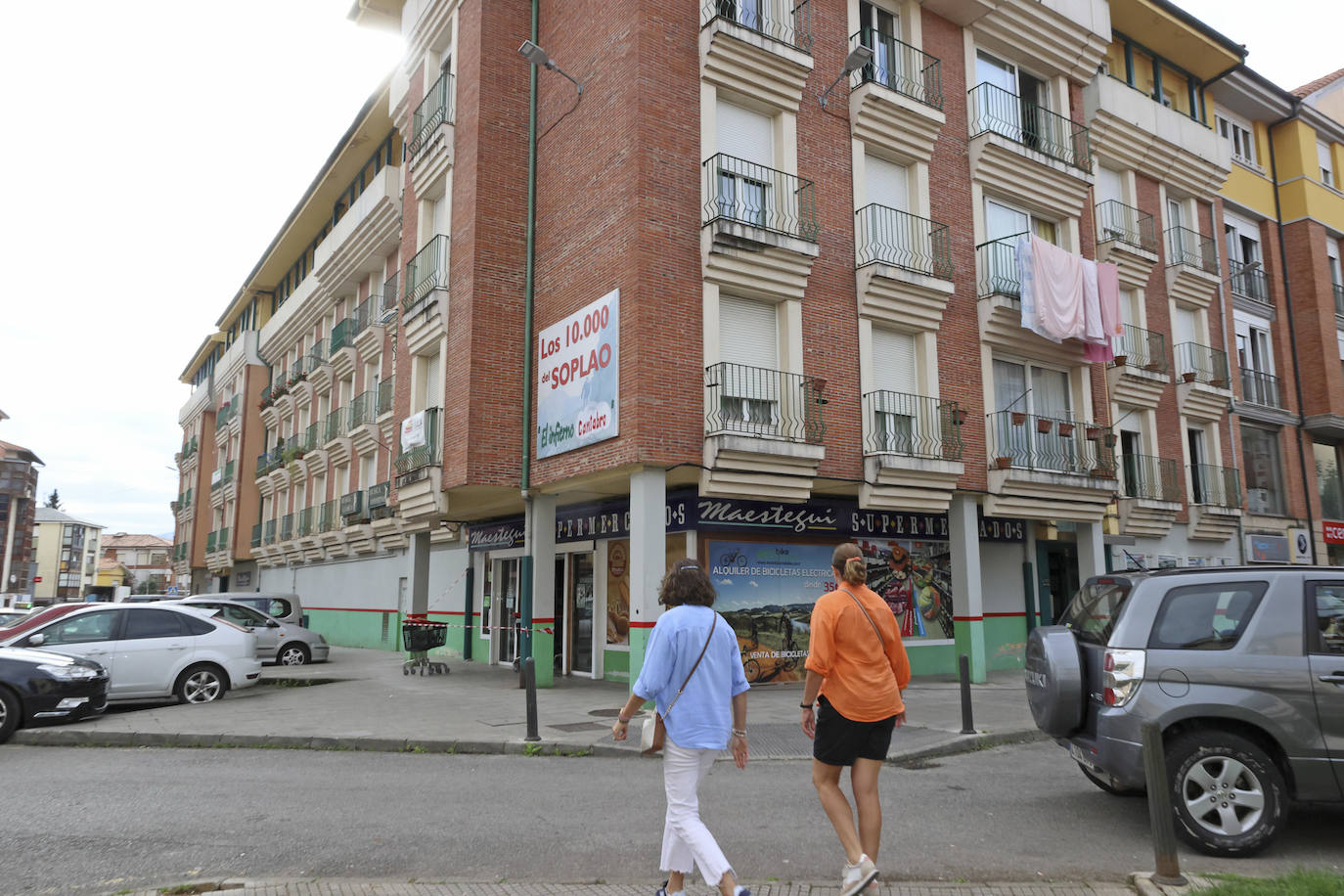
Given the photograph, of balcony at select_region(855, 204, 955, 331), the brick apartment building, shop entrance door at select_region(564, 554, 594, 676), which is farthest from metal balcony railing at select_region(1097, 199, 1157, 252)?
shop entrance door at select_region(564, 554, 594, 676)

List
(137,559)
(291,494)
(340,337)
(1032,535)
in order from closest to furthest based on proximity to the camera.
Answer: (1032,535)
(340,337)
(291,494)
(137,559)

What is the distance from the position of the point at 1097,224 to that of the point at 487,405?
1525cm

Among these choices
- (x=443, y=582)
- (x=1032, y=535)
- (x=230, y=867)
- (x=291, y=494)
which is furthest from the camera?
(x=291, y=494)

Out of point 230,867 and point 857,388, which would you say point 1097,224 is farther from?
point 230,867

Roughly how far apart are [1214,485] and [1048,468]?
8528 mm

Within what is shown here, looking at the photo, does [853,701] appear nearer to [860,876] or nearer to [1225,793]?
[860,876]

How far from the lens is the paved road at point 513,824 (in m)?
5.48

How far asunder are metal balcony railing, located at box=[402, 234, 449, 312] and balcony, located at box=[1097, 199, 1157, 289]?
15.1m

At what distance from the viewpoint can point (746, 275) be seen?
1440 centimetres

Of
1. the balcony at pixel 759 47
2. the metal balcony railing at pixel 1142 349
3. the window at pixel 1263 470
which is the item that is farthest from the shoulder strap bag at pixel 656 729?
the window at pixel 1263 470

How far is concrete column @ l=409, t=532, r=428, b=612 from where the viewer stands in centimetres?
2091

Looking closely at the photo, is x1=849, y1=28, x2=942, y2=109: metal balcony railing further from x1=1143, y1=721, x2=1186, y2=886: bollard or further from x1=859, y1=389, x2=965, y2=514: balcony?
x1=1143, y1=721, x2=1186, y2=886: bollard

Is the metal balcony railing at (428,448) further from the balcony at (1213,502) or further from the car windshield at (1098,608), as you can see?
the balcony at (1213,502)

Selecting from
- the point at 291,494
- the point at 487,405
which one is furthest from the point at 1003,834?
the point at 291,494
